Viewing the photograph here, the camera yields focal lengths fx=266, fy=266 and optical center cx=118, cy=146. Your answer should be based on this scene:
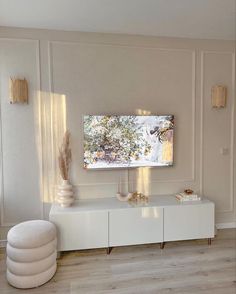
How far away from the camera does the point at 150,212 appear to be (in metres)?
3.13

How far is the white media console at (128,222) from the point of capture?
298 cm

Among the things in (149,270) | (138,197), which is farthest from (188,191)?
(149,270)

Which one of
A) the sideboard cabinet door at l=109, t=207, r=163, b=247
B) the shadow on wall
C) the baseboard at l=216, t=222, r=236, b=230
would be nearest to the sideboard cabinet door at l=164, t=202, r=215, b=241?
the sideboard cabinet door at l=109, t=207, r=163, b=247

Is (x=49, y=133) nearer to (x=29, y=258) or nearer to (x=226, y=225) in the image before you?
(x=29, y=258)

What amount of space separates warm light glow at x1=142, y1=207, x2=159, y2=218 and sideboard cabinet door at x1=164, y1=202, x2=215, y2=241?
0.40ft

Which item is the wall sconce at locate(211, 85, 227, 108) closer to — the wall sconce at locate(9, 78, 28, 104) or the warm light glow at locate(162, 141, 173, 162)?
the warm light glow at locate(162, 141, 173, 162)

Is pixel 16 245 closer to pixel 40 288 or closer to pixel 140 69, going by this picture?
pixel 40 288

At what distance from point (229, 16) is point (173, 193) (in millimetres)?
2243

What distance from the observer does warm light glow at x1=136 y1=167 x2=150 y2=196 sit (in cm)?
356

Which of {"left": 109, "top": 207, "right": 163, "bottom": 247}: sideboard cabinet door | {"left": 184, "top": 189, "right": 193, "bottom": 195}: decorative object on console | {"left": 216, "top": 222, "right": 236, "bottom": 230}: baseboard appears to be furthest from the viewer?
{"left": 216, "top": 222, "right": 236, "bottom": 230}: baseboard

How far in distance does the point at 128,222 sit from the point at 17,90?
6.64ft

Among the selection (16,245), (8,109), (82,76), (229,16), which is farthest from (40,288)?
(229,16)

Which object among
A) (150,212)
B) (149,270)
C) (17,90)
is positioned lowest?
(149,270)

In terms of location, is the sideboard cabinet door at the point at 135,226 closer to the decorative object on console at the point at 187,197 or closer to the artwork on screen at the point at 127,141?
the decorative object on console at the point at 187,197
